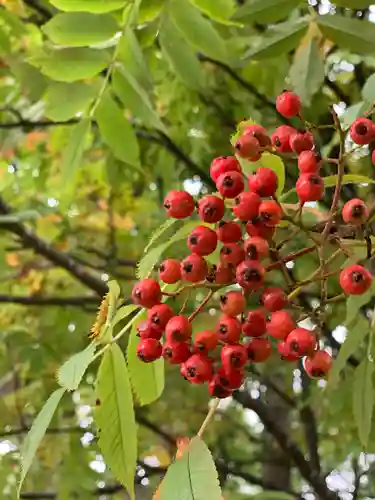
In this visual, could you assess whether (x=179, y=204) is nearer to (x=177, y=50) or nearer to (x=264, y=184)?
(x=264, y=184)

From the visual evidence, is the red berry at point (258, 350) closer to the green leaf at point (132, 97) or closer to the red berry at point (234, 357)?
the red berry at point (234, 357)

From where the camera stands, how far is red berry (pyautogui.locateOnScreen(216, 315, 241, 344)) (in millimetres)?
493

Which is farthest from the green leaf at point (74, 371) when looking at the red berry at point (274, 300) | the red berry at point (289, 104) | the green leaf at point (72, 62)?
the green leaf at point (72, 62)

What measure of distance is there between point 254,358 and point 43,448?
88 cm

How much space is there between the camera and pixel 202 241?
493 mm

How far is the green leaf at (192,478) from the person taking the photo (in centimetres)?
43

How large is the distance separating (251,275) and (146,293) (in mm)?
87

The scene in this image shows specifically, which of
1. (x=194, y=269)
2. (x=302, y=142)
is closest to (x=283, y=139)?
(x=302, y=142)

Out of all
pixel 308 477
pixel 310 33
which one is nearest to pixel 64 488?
pixel 308 477

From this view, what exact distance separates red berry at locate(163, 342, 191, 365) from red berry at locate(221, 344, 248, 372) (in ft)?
0.10

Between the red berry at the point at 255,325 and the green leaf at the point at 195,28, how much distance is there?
1.13ft

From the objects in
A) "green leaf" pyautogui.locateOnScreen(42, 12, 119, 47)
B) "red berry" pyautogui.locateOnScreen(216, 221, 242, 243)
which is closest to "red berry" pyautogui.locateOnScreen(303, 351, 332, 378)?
"red berry" pyautogui.locateOnScreen(216, 221, 242, 243)

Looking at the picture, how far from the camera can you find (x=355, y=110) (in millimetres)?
636

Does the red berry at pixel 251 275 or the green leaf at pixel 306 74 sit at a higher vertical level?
the red berry at pixel 251 275
